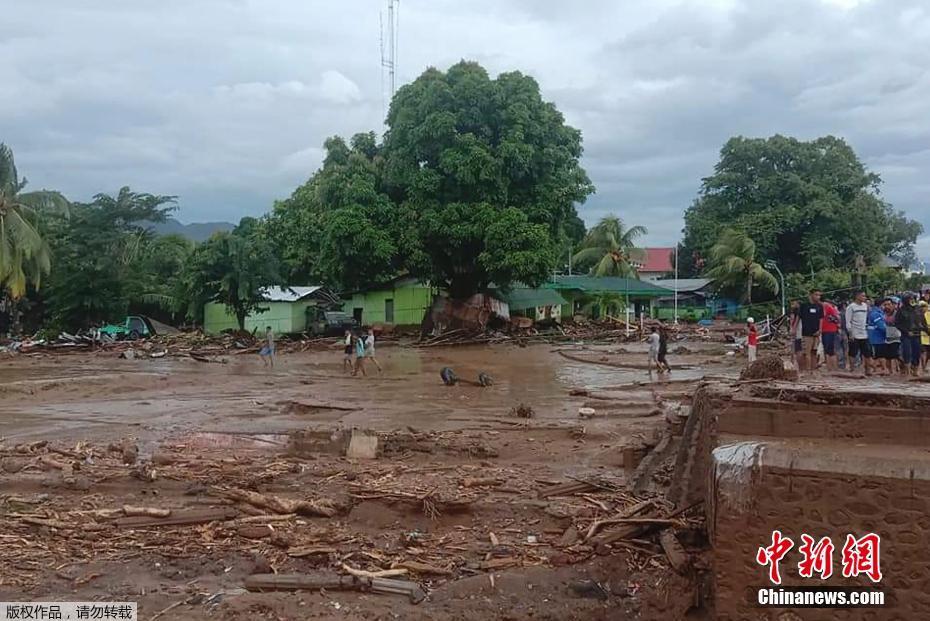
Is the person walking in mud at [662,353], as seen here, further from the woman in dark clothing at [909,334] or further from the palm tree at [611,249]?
the palm tree at [611,249]

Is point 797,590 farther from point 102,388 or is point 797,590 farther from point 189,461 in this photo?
point 102,388

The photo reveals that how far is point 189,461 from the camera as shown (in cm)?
874

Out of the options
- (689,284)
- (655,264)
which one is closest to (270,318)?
(689,284)

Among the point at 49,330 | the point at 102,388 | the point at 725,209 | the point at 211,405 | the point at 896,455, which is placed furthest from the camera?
the point at 725,209

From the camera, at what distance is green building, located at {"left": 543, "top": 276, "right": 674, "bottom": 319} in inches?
1756

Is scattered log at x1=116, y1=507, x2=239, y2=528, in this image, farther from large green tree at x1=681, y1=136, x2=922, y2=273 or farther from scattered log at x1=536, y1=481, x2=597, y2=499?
large green tree at x1=681, y1=136, x2=922, y2=273

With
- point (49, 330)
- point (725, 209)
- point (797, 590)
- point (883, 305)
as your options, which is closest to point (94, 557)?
point (797, 590)

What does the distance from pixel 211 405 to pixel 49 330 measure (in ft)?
86.2

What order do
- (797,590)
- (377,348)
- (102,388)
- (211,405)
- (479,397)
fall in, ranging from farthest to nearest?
Result: (377,348) → (102,388) → (479,397) → (211,405) → (797,590)

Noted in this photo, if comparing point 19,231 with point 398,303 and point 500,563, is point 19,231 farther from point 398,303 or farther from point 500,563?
point 500,563

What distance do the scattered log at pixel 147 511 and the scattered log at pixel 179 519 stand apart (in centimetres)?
4

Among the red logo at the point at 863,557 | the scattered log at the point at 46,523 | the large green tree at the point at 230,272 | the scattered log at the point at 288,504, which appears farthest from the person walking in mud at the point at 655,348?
the large green tree at the point at 230,272

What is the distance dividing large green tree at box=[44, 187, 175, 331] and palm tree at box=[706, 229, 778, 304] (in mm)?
31904

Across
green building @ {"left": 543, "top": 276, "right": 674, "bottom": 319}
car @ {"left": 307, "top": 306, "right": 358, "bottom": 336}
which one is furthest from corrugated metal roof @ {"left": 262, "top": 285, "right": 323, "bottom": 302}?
green building @ {"left": 543, "top": 276, "right": 674, "bottom": 319}
